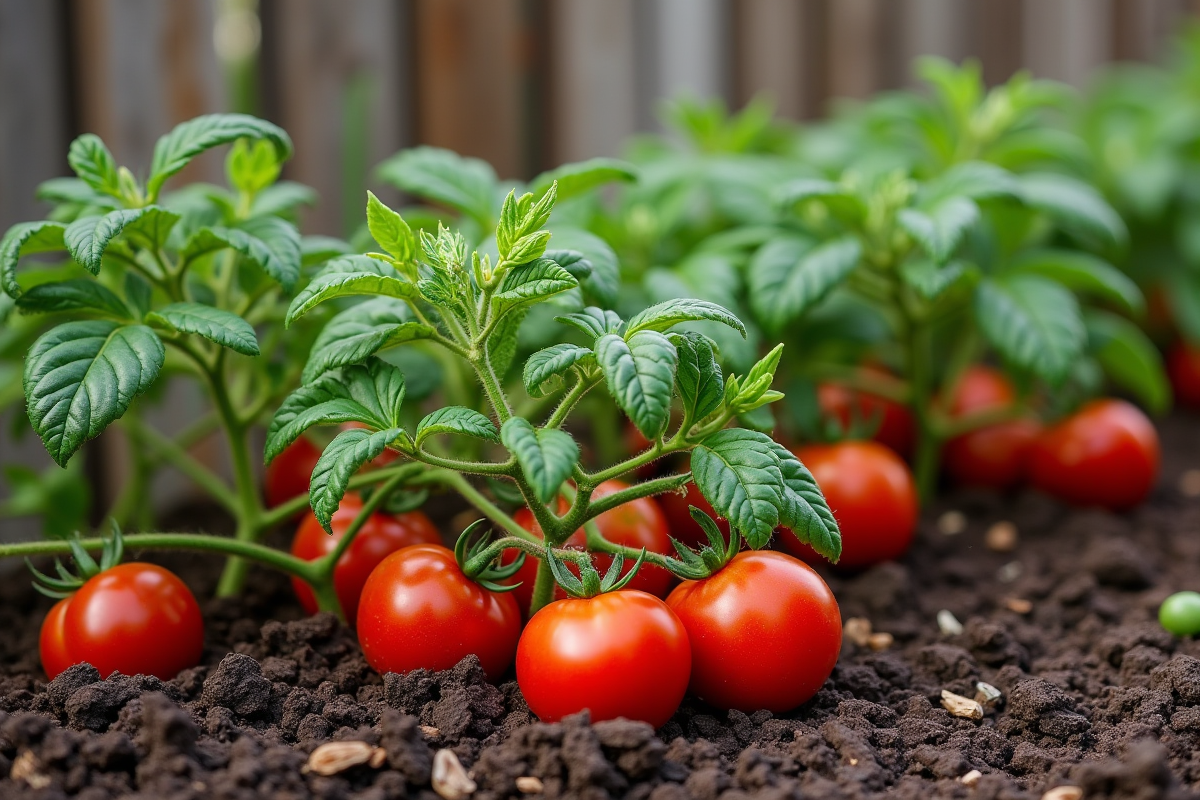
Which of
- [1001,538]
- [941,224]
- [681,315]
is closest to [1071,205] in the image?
[941,224]

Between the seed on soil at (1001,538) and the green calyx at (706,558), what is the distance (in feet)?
3.22

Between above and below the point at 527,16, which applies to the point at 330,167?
below

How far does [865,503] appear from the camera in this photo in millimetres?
1926

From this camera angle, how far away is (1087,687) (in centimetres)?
156

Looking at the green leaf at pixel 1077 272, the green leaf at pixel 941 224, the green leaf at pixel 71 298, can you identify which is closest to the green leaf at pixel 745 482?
the green leaf at pixel 941 224

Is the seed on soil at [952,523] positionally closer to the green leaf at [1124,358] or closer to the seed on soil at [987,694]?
the green leaf at [1124,358]

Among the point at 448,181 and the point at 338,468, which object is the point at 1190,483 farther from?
the point at 338,468

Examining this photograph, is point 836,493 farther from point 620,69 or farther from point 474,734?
point 620,69

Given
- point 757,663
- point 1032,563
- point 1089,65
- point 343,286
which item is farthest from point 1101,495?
point 1089,65

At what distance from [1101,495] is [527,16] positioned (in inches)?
80.1

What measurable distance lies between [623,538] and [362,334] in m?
0.46

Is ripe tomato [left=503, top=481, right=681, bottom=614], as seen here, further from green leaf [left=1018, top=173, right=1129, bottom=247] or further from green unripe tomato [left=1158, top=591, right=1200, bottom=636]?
green leaf [left=1018, top=173, right=1129, bottom=247]

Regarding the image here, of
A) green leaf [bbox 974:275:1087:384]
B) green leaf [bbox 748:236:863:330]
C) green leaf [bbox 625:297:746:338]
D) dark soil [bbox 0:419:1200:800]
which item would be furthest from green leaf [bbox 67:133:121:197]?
green leaf [bbox 974:275:1087:384]

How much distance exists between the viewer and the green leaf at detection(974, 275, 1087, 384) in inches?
76.6
